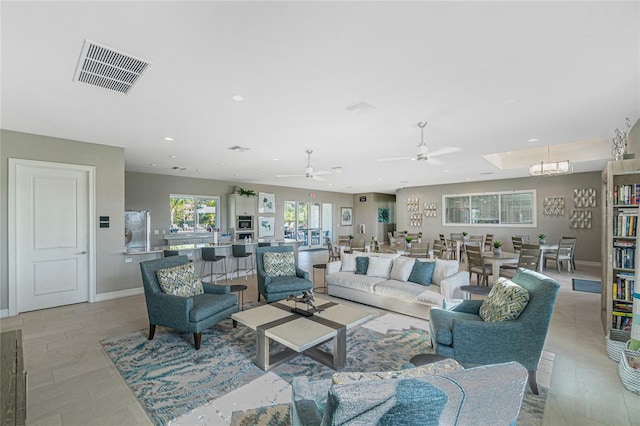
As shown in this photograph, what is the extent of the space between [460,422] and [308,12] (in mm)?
2327

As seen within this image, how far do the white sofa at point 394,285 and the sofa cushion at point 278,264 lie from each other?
731mm

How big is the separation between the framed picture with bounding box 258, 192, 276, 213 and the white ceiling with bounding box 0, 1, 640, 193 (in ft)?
19.1

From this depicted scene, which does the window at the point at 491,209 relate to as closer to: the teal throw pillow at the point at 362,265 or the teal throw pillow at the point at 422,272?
the teal throw pillow at the point at 422,272

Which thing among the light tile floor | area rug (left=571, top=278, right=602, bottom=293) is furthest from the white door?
area rug (left=571, top=278, right=602, bottom=293)

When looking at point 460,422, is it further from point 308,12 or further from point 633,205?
point 633,205

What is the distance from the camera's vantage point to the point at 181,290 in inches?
144

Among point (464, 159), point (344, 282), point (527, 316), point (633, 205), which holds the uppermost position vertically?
point (464, 159)

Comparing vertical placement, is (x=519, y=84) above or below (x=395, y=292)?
above

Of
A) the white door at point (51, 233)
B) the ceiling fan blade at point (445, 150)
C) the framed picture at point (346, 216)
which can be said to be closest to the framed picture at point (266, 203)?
the framed picture at point (346, 216)

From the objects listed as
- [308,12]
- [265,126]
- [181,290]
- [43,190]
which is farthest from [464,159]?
[43,190]

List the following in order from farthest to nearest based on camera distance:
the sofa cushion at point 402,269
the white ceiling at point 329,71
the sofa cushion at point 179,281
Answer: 1. the sofa cushion at point 402,269
2. the sofa cushion at point 179,281
3. the white ceiling at point 329,71

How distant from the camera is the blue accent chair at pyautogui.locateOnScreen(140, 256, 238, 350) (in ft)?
→ 10.7

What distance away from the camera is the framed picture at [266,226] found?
1071 centimetres

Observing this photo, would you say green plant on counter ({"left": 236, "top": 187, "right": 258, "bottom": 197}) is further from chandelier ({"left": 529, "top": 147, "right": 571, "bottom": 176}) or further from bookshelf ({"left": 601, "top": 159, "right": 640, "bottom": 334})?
bookshelf ({"left": 601, "top": 159, "right": 640, "bottom": 334})
